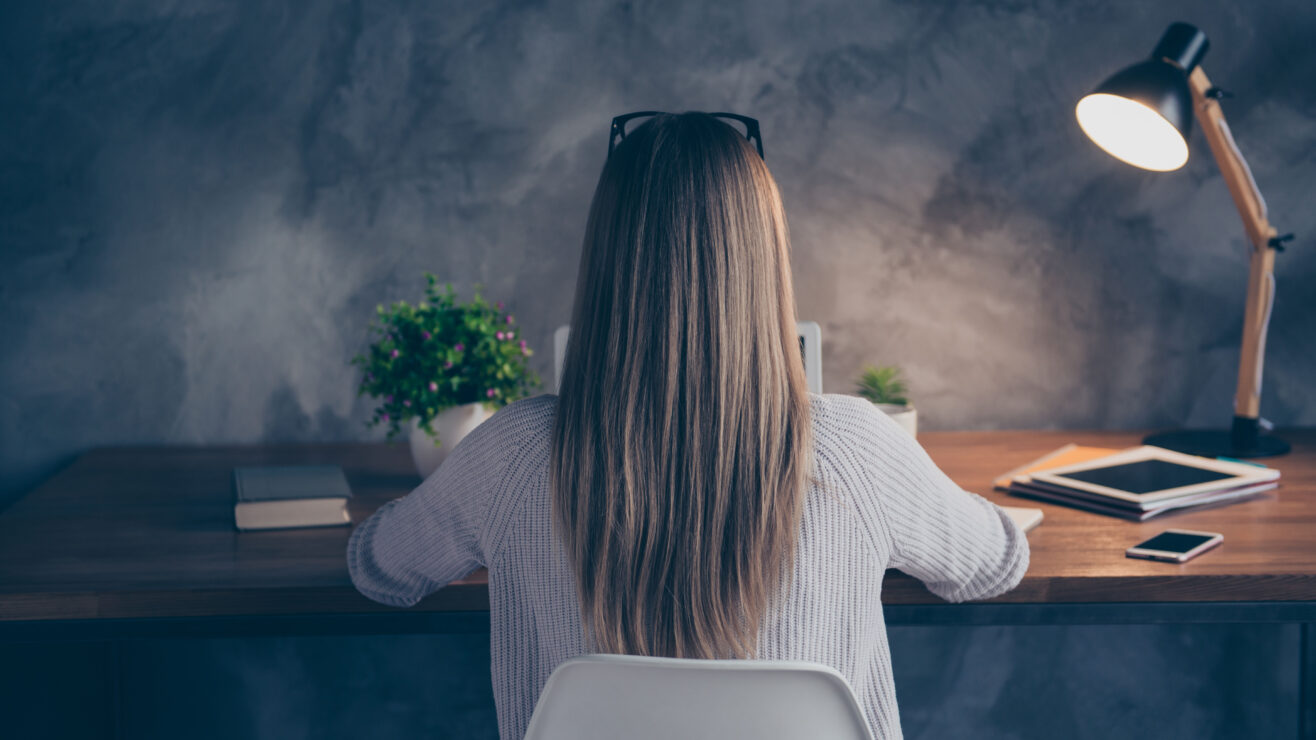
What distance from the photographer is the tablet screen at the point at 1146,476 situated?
1.60m

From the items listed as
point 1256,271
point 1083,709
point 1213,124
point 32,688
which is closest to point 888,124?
point 1213,124

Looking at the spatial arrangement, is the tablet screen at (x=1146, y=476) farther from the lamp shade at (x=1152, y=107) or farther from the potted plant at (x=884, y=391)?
the lamp shade at (x=1152, y=107)

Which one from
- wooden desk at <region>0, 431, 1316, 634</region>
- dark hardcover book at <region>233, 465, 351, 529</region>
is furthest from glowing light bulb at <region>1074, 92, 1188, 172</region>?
dark hardcover book at <region>233, 465, 351, 529</region>

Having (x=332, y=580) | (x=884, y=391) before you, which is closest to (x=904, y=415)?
(x=884, y=391)

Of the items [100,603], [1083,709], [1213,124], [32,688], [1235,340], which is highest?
[1213,124]

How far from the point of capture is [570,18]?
2.00 m

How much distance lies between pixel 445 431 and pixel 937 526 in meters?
0.90

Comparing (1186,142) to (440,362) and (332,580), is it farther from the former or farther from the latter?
(332,580)

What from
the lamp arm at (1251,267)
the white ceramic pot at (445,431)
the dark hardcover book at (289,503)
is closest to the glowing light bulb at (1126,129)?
the lamp arm at (1251,267)

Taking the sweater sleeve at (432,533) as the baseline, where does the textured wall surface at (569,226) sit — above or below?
above

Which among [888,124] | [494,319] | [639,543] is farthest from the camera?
[888,124]

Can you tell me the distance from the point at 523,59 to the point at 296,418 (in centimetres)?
83

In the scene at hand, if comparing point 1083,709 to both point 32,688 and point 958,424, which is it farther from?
point 32,688

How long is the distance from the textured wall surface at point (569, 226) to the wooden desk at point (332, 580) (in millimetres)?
515
